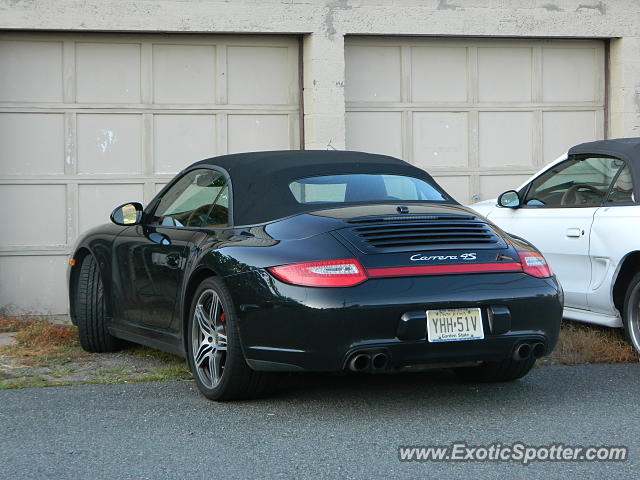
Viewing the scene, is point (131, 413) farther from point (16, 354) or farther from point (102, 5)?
point (102, 5)

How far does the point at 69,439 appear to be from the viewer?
5.36m

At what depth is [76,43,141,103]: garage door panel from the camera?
10.8 metres

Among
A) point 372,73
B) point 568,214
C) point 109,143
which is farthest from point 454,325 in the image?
point 372,73

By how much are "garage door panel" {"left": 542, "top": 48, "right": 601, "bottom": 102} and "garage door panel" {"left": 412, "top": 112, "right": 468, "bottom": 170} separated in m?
1.03

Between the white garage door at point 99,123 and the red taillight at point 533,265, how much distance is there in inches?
216

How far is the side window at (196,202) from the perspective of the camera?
6645mm

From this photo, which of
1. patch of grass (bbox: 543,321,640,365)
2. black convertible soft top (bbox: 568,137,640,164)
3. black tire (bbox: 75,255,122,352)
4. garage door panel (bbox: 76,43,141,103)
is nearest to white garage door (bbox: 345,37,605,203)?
garage door panel (bbox: 76,43,141,103)

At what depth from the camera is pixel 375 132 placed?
11.4m

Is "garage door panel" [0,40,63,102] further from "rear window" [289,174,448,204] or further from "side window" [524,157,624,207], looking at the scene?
"rear window" [289,174,448,204]

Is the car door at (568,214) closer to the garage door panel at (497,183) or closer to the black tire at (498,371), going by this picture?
the black tire at (498,371)

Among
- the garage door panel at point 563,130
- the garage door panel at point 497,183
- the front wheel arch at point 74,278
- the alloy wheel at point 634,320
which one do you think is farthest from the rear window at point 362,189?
the garage door panel at point 563,130

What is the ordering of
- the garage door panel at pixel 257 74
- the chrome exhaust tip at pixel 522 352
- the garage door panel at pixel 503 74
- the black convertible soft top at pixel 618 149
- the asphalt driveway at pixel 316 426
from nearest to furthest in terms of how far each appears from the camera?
the asphalt driveway at pixel 316 426 → the chrome exhaust tip at pixel 522 352 → the black convertible soft top at pixel 618 149 → the garage door panel at pixel 257 74 → the garage door panel at pixel 503 74

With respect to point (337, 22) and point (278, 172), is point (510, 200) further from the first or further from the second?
point (337, 22)

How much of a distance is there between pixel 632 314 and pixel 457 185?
13.9ft
